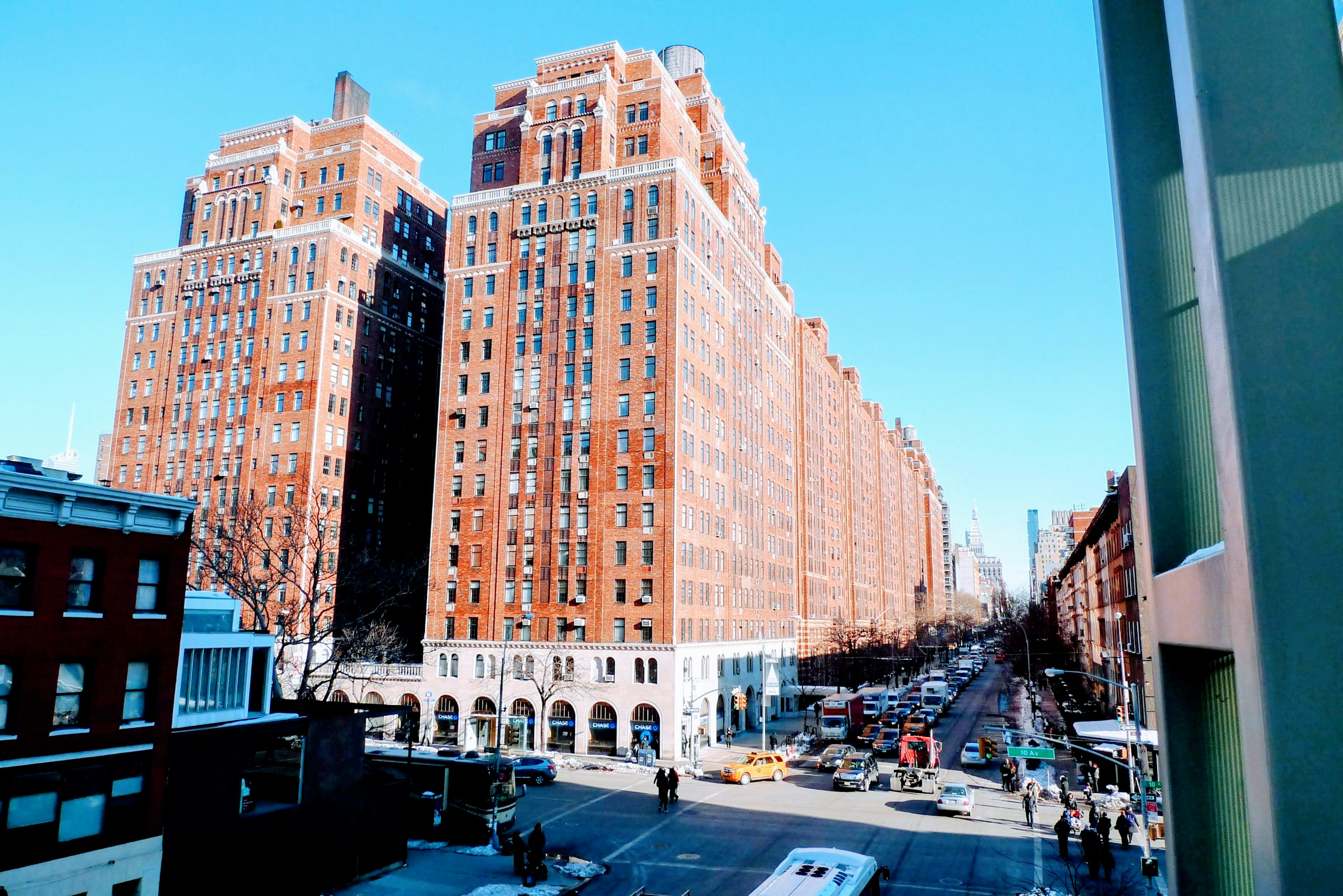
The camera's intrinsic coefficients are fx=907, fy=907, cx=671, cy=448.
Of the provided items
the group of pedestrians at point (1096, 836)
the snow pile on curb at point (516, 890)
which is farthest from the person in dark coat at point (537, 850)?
the group of pedestrians at point (1096, 836)

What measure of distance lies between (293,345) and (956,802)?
68314 mm

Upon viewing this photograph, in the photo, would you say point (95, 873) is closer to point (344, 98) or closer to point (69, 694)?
point (69, 694)

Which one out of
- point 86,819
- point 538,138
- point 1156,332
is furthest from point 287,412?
point 1156,332

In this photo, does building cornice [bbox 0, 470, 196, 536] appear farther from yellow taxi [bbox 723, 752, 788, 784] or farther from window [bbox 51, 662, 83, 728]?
yellow taxi [bbox 723, 752, 788, 784]

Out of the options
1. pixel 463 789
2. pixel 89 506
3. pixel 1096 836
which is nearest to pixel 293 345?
pixel 463 789

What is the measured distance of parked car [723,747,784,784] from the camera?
49000 millimetres

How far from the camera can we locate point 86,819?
21703mm

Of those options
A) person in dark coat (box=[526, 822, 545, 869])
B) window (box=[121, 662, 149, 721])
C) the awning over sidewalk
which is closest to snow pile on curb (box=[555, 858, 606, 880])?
person in dark coat (box=[526, 822, 545, 869])

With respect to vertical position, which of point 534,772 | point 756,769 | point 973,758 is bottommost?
point 534,772

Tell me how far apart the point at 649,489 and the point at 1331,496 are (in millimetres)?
56593

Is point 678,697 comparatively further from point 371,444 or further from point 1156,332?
point 1156,332

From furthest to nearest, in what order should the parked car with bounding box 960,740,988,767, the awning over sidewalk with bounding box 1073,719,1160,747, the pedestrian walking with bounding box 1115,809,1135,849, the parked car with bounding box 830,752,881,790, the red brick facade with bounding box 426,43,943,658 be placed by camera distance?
the red brick facade with bounding box 426,43,943,658
the parked car with bounding box 960,740,988,767
the parked car with bounding box 830,752,881,790
the awning over sidewalk with bounding box 1073,719,1160,747
the pedestrian walking with bounding box 1115,809,1135,849

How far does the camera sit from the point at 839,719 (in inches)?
2462

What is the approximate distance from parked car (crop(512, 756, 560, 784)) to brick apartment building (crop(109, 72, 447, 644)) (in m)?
36.7
